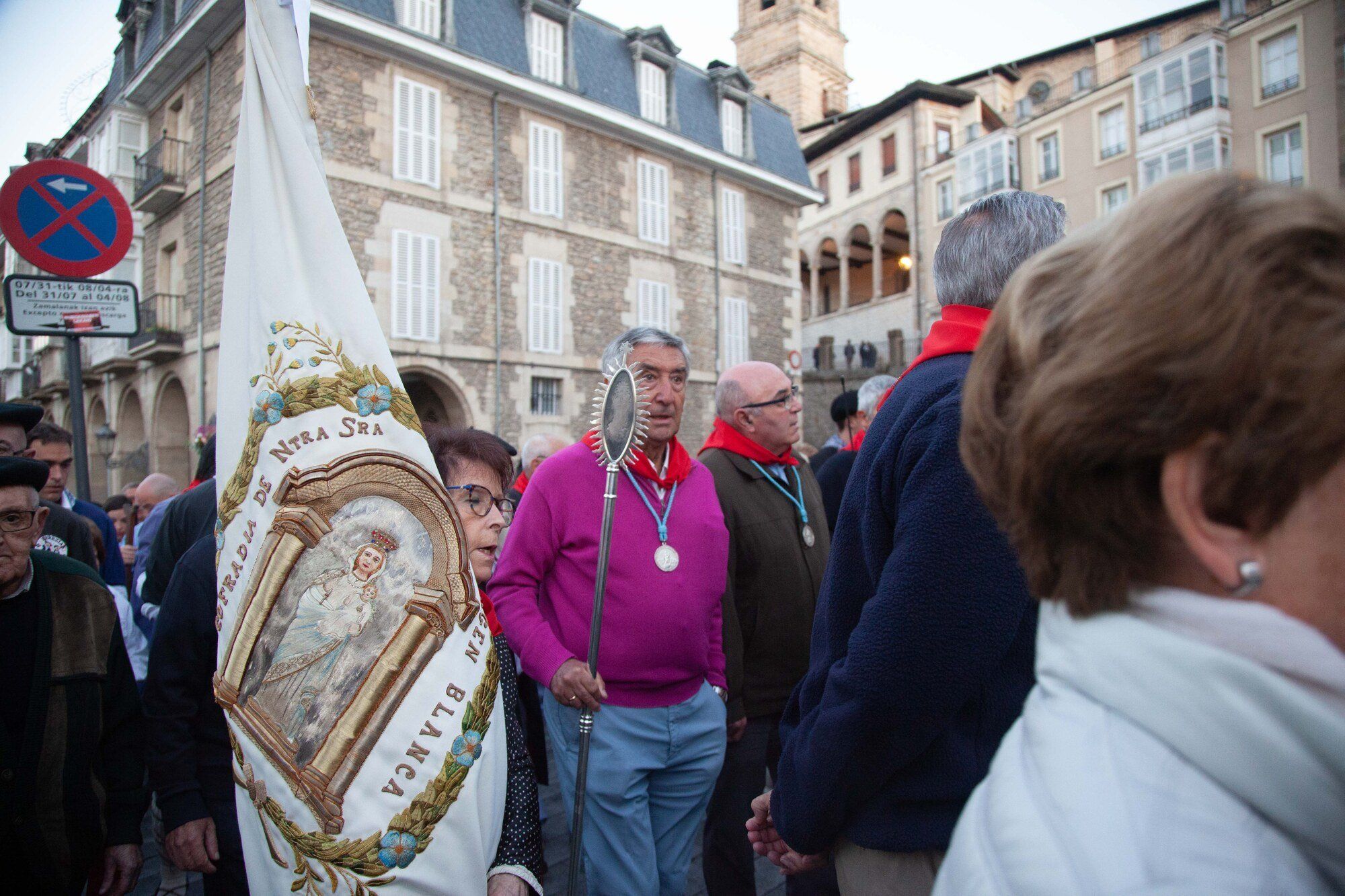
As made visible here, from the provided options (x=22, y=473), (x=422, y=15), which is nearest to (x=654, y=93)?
(x=422, y=15)

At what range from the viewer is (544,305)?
1546 centimetres

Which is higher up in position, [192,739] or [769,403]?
[769,403]

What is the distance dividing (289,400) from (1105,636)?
65.0 inches

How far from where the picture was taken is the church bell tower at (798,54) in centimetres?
3609

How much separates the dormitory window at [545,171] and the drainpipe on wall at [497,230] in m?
0.68

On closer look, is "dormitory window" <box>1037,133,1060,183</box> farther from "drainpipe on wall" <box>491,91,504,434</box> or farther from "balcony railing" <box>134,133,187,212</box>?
"balcony railing" <box>134,133,187,212</box>

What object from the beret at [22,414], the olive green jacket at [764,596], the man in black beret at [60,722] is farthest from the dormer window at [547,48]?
the man in black beret at [60,722]

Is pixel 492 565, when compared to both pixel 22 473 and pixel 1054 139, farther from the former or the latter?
pixel 1054 139

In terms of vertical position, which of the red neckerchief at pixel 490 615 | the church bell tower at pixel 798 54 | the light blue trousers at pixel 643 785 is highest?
the church bell tower at pixel 798 54

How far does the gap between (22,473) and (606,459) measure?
1.63 meters

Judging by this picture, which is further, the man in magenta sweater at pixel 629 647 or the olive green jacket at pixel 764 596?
the olive green jacket at pixel 764 596

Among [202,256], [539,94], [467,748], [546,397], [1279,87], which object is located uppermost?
[1279,87]

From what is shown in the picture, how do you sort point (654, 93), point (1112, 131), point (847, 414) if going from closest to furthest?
point (847, 414) → point (654, 93) → point (1112, 131)

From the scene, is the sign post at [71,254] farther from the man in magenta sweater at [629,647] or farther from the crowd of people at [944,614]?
the man in magenta sweater at [629,647]
